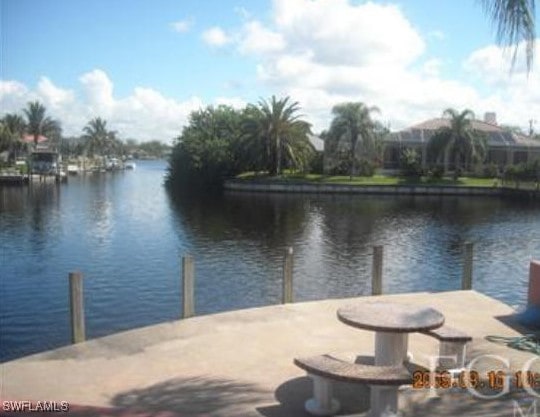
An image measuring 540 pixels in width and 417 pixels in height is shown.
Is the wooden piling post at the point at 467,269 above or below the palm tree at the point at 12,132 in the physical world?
below

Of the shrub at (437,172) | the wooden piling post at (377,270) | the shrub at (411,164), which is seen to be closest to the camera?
the wooden piling post at (377,270)

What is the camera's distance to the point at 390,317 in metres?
8.62

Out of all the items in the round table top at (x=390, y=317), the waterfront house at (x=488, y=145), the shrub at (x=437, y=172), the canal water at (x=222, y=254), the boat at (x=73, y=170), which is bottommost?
the canal water at (x=222, y=254)

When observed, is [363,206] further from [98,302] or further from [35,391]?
[35,391]

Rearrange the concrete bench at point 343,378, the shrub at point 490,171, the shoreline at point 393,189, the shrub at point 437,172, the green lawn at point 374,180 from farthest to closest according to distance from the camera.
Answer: the shrub at point 490,171
the shrub at point 437,172
the green lawn at point 374,180
the shoreline at point 393,189
the concrete bench at point 343,378

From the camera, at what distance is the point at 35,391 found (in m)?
8.30

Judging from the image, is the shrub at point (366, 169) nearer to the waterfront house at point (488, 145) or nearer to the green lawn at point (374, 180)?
the green lawn at point (374, 180)

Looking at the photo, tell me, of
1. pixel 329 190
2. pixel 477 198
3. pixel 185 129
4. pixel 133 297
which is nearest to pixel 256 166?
pixel 329 190

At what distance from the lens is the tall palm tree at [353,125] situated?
2788 inches

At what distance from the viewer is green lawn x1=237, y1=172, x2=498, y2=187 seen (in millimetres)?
68938

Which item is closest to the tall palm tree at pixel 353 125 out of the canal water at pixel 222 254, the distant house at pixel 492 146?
the distant house at pixel 492 146

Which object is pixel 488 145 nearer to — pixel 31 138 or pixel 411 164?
pixel 411 164

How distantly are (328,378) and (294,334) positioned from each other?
370 cm

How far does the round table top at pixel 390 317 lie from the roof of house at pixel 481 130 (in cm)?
7089
